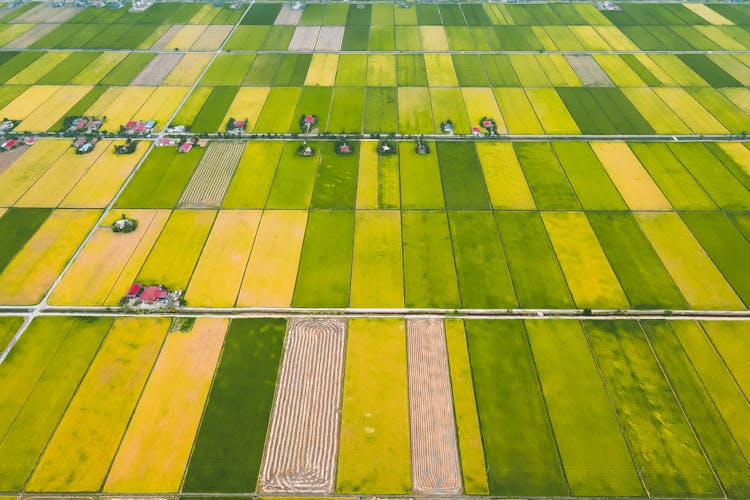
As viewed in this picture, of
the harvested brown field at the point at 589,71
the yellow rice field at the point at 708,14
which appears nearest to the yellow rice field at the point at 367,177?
the harvested brown field at the point at 589,71

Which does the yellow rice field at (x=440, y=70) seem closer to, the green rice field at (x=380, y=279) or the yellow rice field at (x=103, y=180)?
the green rice field at (x=380, y=279)

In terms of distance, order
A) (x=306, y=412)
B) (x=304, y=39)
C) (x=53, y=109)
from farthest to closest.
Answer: (x=304, y=39), (x=53, y=109), (x=306, y=412)

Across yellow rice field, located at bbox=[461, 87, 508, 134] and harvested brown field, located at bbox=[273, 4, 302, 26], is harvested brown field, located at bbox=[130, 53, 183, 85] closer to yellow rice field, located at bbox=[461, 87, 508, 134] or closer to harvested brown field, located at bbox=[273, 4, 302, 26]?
harvested brown field, located at bbox=[273, 4, 302, 26]

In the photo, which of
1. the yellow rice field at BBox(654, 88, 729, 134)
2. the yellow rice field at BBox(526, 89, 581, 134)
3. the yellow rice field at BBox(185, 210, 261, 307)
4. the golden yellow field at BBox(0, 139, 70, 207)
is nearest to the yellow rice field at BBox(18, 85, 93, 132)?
the golden yellow field at BBox(0, 139, 70, 207)

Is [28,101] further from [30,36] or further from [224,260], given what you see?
[224,260]

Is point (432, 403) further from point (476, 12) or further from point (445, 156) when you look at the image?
point (476, 12)

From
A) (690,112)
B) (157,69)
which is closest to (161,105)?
(157,69)

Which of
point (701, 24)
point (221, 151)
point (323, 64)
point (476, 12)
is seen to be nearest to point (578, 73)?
point (476, 12)
